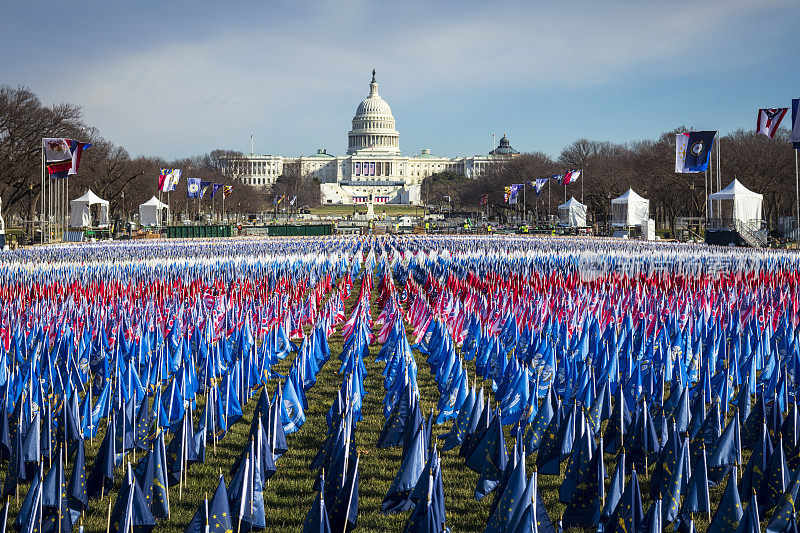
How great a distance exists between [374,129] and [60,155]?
526ft

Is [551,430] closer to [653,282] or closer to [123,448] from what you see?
[123,448]

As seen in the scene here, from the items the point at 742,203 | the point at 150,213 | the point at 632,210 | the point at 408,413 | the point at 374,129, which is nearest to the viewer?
the point at 408,413

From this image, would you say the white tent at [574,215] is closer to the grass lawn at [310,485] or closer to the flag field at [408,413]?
the flag field at [408,413]

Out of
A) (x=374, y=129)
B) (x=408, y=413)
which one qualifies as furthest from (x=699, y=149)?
(x=374, y=129)

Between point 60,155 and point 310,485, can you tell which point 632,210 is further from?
point 310,485

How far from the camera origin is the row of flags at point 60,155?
3584cm

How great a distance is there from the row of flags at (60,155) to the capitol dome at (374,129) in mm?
156728

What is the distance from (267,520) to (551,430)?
8.33 feet

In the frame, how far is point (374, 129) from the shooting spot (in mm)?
193750

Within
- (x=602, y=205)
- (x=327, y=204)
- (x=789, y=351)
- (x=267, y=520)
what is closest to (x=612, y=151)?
(x=602, y=205)

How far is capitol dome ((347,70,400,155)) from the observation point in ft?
633

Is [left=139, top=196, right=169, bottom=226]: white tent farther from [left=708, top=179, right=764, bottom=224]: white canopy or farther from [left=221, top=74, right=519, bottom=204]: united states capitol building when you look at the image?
[left=221, top=74, right=519, bottom=204]: united states capitol building

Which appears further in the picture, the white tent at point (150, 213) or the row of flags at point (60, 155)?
the white tent at point (150, 213)

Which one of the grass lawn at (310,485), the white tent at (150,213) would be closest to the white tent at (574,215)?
the white tent at (150,213)
